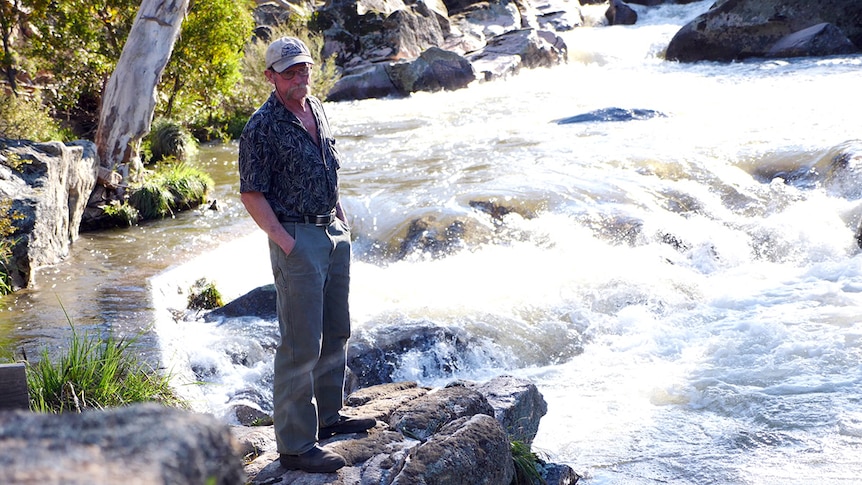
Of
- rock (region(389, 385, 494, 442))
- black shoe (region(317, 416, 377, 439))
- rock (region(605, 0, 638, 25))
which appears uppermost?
rock (region(605, 0, 638, 25))

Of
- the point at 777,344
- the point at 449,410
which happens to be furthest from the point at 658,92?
the point at 449,410

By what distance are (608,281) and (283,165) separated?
216 inches

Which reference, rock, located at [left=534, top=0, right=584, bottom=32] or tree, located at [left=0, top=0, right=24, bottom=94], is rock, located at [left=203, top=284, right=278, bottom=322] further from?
rock, located at [left=534, top=0, right=584, bottom=32]

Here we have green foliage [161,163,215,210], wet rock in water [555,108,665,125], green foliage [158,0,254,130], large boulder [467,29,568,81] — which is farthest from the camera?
large boulder [467,29,568,81]

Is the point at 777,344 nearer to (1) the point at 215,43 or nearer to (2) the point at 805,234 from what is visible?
(2) the point at 805,234

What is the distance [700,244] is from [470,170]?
4.16m

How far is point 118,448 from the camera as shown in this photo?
1390 millimetres

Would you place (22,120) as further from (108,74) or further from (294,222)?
(294,222)

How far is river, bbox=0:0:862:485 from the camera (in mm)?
6242

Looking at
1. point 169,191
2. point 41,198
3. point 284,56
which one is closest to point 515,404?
point 284,56

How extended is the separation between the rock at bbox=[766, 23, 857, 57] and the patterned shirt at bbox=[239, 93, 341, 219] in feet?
68.5

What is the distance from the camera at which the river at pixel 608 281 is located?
6242mm

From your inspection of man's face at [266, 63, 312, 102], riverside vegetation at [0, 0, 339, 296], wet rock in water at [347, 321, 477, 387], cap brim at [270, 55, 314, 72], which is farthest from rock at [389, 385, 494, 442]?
riverside vegetation at [0, 0, 339, 296]

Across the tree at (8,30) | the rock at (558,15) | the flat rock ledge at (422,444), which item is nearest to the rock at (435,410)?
the flat rock ledge at (422,444)
